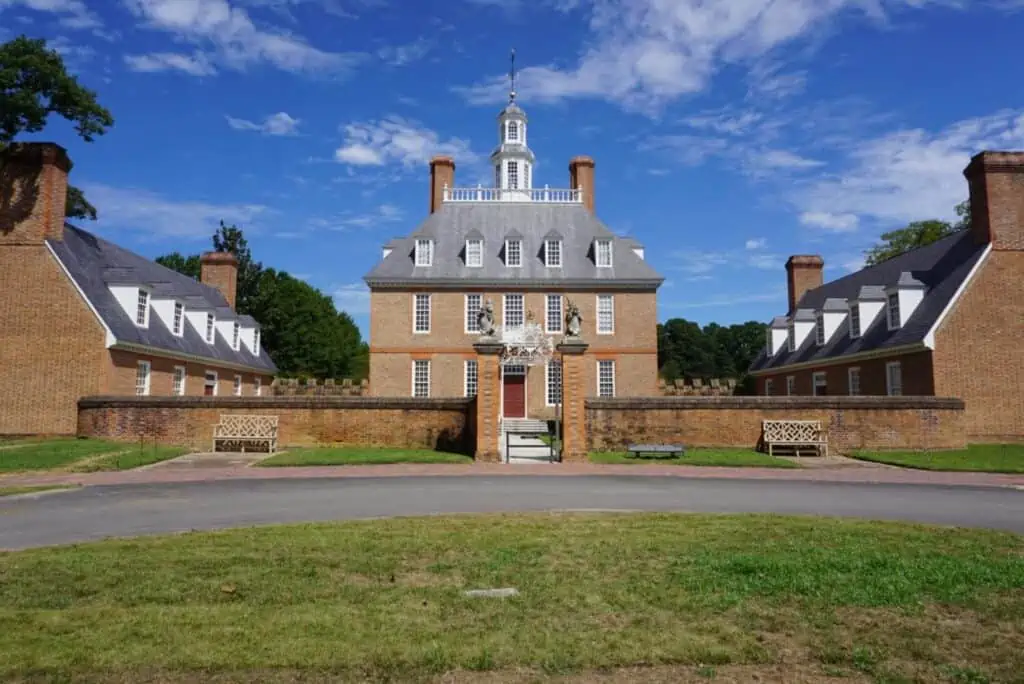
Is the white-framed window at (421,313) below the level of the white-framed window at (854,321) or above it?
above

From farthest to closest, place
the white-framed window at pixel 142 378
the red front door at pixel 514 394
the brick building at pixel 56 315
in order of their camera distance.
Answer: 1. the red front door at pixel 514 394
2. the white-framed window at pixel 142 378
3. the brick building at pixel 56 315

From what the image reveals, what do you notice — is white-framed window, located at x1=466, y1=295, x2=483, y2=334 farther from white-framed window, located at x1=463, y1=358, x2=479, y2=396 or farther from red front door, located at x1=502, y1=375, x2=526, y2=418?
red front door, located at x1=502, y1=375, x2=526, y2=418

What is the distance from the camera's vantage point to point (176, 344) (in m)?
29.0


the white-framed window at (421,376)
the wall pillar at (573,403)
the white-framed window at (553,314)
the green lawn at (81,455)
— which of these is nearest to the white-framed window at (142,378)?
the green lawn at (81,455)

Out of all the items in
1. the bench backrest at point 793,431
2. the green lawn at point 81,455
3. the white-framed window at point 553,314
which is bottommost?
the green lawn at point 81,455

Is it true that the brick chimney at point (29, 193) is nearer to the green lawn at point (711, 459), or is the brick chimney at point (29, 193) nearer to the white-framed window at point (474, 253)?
the white-framed window at point (474, 253)

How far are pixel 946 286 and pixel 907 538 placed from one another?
21749 mm

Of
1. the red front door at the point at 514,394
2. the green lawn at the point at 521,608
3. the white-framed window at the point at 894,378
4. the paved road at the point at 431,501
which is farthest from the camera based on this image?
the red front door at the point at 514,394

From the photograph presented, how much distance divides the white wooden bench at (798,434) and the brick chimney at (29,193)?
26.5 m

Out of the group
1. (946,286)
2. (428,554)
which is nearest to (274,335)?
(946,286)

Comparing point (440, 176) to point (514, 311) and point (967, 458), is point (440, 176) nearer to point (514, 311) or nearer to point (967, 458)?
point (514, 311)

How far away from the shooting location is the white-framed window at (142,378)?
84.6 ft

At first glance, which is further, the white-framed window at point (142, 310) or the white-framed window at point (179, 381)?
the white-framed window at point (179, 381)

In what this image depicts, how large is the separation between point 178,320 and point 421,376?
38.3ft
